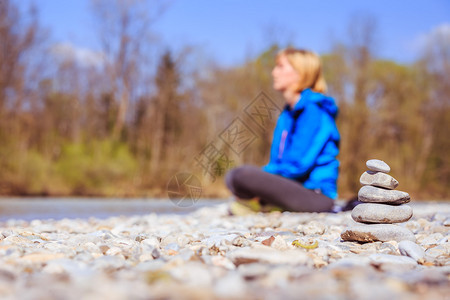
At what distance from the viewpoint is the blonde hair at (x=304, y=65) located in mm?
4508

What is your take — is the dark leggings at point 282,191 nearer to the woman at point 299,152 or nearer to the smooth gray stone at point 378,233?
the woman at point 299,152

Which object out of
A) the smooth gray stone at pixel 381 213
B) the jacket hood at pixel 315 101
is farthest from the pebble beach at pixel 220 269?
the jacket hood at pixel 315 101

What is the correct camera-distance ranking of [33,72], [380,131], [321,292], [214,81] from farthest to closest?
[214,81] < [380,131] < [33,72] < [321,292]

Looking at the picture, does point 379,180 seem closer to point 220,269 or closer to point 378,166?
point 378,166

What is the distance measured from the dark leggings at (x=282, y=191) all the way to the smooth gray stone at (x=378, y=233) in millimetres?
1921

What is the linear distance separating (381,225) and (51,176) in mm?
11161

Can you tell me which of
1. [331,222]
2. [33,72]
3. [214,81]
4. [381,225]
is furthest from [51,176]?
[381,225]

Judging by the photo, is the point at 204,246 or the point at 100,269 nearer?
the point at 100,269

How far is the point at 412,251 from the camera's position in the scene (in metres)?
1.90

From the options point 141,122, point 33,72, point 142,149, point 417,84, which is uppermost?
point 417,84

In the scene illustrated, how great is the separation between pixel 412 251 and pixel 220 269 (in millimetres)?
934

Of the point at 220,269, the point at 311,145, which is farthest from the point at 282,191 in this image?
the point at 220,269

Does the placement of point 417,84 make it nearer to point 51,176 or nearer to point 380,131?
point 380,131

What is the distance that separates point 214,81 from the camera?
1903 cm
